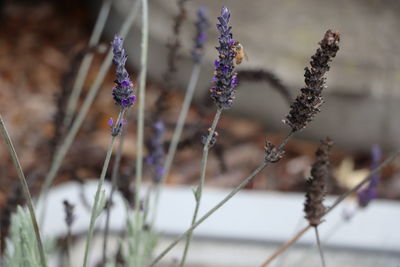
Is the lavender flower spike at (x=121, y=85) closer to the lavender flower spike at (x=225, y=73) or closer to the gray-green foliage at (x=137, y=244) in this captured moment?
the lavender flower spike at (x=225, y=73)

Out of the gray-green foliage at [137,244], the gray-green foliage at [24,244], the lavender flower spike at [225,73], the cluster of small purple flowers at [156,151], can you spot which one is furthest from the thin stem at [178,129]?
the lavender flower spike at [225,73]

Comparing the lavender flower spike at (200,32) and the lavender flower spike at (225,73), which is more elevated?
the lavender flower spike at (200,32)

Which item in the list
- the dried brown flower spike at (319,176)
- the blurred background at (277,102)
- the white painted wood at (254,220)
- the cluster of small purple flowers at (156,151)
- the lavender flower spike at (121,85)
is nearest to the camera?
the lavender flower spike at (121,85)

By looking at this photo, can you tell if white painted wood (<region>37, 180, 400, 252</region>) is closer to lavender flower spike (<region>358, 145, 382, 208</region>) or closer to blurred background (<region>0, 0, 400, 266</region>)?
lavender flower spike (<region>358, 145, 382, 208</region>)

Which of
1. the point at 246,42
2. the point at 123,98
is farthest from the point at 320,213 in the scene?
the point at 246,42

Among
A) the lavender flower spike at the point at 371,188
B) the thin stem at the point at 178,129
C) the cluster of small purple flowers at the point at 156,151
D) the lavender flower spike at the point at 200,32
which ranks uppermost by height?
the lavender flower spike at the point at 200,32

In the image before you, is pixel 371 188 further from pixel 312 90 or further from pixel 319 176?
pixel 312 90

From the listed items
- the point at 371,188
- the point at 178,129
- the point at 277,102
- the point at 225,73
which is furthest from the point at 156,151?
the point at 277,102
